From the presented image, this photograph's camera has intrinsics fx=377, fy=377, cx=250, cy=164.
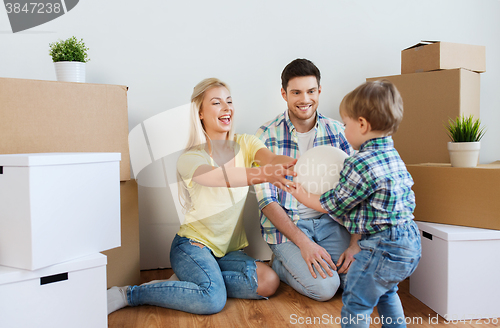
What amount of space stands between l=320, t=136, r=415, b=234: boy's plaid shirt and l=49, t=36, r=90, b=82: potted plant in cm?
117

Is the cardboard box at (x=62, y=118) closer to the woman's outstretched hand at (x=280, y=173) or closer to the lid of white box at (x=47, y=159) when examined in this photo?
the lid of white box at (x=47, y=159)

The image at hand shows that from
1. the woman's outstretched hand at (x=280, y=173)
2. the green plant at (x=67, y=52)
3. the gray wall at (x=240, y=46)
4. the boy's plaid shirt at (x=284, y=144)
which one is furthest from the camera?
the gray wall at (x=240, y=46)

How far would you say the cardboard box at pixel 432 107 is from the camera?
1.75 metres

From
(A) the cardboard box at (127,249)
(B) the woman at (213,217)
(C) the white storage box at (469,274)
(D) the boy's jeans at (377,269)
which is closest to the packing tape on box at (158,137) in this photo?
(A) the cardboard box at (127,249)

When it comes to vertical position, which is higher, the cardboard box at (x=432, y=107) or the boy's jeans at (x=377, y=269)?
the cardboard box at (x=432, y=107)

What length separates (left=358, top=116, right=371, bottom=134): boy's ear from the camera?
113 centimetres

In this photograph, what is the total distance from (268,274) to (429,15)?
1767 millimetres

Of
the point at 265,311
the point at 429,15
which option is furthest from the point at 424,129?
the point at 265,311

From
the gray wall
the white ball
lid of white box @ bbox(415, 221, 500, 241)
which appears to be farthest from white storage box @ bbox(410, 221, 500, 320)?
→ the gray wall

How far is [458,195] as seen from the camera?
1458mm

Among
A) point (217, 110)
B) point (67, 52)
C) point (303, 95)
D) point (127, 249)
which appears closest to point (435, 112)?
point (303, 95)

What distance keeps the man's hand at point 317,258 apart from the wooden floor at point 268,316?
137mm

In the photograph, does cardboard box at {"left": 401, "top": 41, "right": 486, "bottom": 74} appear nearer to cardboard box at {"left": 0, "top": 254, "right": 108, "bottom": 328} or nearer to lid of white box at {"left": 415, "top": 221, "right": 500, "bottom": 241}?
lid of white box at {"left": 415, "top": 221, "right": 500, "bottom": 241}

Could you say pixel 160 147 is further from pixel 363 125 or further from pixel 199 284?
pixel 363 125
